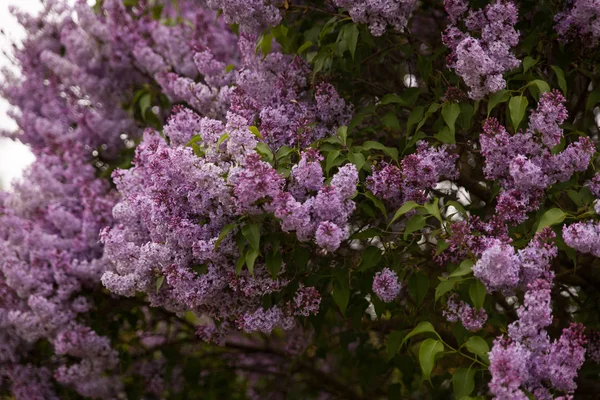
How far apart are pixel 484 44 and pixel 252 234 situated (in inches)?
46.6

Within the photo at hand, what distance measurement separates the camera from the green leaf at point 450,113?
294 centimetres

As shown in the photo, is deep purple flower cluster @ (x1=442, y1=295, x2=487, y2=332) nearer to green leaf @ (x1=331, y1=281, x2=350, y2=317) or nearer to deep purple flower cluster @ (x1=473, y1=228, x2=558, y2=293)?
deep purple flower cluster @ (x1=473, y1=228, x2=558, y2=293)

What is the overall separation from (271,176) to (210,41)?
2228mm

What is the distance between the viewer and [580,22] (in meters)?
3.08

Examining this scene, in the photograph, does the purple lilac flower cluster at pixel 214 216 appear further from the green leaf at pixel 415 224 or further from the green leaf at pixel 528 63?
the green leaf at pixel 528 63

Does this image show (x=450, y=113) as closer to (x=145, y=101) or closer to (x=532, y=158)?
(x=532, y=158)

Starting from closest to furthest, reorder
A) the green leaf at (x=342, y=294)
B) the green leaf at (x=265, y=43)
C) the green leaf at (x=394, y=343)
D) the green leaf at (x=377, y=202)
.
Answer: the green leaf at (x=377, y=202), the green leaf at (x=342, y=294), the green leaf at (x=394, y=343), the green leaf at (x=265, y=43)

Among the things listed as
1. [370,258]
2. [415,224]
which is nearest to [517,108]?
[415,224]

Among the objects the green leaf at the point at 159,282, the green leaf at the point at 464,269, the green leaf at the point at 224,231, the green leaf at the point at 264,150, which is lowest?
the green leaf at the point at 464,269

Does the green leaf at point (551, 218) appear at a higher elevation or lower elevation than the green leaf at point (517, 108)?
lower

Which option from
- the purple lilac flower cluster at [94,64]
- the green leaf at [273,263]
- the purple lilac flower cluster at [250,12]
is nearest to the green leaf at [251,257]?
A: the green leaf at [273,263]

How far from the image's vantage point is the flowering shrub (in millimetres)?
2664

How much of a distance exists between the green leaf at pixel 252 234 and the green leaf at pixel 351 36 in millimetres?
841

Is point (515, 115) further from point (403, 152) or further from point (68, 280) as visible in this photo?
point (68, 280)
